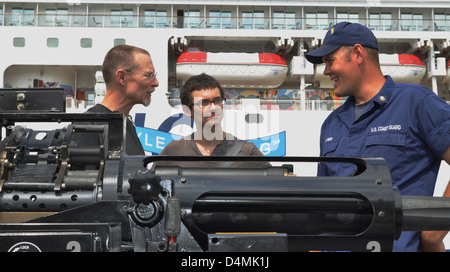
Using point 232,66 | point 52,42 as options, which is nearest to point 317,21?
point 232,66

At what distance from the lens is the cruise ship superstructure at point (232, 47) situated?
12.2m

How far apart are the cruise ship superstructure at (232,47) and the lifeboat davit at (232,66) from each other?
0.10 ft

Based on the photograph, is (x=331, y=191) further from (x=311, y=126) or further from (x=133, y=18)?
(x=133, y=18)

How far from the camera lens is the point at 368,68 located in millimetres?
2178

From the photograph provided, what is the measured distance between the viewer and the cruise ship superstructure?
12.2 m

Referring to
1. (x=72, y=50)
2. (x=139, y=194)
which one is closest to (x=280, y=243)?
(x=139, y=194)

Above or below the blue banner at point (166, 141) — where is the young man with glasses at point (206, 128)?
above

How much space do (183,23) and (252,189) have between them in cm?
1364

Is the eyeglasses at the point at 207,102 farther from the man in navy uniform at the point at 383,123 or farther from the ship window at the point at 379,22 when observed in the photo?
the ship window at the point at 379,22

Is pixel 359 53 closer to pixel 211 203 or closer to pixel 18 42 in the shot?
pixel 211 203

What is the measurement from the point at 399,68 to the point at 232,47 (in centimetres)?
500

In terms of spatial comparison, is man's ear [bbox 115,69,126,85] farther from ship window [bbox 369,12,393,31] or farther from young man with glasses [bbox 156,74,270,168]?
ship window [bbox 369,12,393,31]

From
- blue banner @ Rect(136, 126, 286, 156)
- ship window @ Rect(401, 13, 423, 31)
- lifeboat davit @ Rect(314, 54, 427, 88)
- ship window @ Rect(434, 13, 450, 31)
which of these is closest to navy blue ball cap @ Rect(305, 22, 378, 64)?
blue banner @ Rect(136, 126, 286, 156)

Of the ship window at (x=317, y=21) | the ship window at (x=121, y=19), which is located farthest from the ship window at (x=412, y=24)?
the ship window at (x=121, y=19)
